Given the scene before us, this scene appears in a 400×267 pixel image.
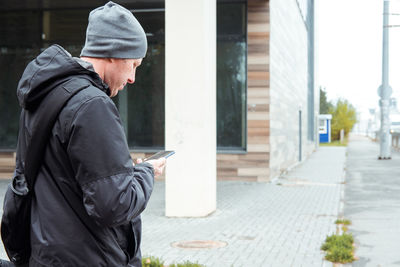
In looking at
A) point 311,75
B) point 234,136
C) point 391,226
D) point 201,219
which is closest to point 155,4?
point 234,136

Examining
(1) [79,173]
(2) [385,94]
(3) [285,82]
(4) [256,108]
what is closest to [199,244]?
(1) [79,173]

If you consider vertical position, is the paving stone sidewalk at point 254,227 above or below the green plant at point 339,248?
below

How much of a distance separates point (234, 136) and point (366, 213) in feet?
16.8

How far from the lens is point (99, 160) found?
69.5 inches

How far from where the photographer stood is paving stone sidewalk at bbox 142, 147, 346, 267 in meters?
5.88

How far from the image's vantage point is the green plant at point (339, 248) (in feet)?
19.0

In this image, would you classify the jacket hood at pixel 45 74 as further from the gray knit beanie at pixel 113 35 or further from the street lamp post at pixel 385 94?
the street lamp post at pixel 385 94

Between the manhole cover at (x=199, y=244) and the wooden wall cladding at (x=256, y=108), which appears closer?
the manhole cover at (x=199, y=244)

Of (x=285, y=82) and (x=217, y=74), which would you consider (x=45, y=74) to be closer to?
(x=217, y=74)

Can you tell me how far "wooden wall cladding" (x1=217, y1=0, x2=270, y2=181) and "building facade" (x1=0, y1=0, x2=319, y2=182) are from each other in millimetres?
24

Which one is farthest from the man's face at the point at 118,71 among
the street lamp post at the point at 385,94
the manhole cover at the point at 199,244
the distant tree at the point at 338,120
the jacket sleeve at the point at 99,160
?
the distant tree at the point at 338,120

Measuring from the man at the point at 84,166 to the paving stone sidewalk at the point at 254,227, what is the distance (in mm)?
3802

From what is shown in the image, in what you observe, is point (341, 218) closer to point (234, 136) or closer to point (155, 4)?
point (234, 136)

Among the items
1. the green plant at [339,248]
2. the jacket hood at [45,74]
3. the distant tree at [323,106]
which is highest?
the distant tree at [323,106]
